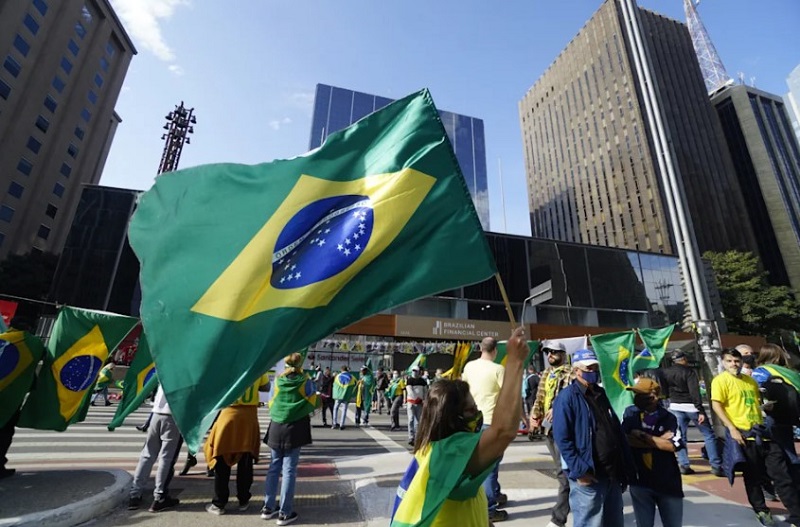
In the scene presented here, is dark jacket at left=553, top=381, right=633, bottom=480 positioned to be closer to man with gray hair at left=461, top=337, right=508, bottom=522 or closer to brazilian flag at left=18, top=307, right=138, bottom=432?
man with gray hair at left=461, top=337, right=508, bottom=522

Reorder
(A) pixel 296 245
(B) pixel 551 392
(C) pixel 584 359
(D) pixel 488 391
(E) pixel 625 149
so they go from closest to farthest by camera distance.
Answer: (A) pixel 296 245, (C) pixel 584 359, (D) pixel 488 391, (B) pixel 551 392, (E) pixel 625 149

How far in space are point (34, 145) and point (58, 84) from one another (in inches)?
345

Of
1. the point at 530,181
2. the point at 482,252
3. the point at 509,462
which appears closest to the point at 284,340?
the point at 482,252

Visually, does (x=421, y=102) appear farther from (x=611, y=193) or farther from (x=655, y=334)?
(x=611, y=193)

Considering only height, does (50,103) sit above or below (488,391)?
above

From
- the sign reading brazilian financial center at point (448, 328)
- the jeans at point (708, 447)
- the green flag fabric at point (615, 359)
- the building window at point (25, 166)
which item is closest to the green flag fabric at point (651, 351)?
the green flag fabric at point (615, 359)

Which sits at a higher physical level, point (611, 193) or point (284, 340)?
point (611, 193)

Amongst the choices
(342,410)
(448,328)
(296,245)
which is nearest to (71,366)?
(296,245)

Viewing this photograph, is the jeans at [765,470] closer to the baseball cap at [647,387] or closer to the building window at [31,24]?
the baseball cap at [647,387]

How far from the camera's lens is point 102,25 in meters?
58.3

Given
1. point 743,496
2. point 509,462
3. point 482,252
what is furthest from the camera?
point 509,462

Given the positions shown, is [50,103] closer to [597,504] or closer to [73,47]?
[73,47]

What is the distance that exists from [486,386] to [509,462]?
3416mm

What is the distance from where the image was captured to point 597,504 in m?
3.34
